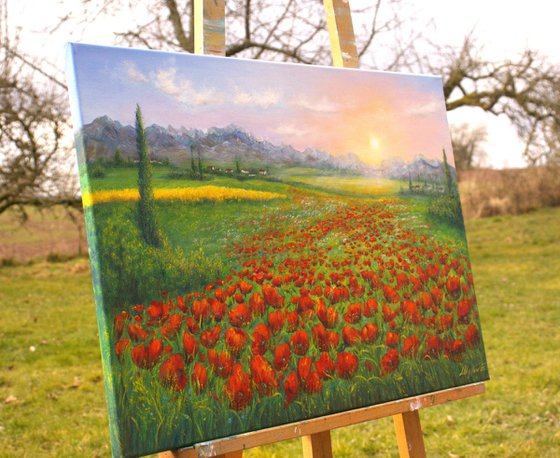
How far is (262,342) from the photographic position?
7.04 feet

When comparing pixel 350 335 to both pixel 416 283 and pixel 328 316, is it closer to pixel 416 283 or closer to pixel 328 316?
pixel 328 316

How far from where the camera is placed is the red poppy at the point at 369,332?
92.8 inches

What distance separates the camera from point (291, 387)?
7.09 ft

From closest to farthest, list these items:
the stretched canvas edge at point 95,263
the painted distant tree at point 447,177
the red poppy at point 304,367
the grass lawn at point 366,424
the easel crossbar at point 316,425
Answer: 1. the stretched canvas edge at point 95,263
2. the easel crossbar at point 316,425
3. the red poppy at point 304,367
4. the painted distant tree at point 447,177
5. the grass lawn at point 366,424

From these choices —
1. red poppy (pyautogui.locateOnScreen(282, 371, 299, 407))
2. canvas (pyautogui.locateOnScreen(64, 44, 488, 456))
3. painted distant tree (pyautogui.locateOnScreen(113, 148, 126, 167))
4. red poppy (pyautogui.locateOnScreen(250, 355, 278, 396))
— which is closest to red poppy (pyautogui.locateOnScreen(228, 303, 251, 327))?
canvas (pyautogui.locateOnScreen(64, 44, 488, 456))

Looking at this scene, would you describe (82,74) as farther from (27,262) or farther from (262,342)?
(27,262)

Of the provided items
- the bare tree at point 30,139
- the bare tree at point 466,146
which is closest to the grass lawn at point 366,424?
the bare tree at point 30,139

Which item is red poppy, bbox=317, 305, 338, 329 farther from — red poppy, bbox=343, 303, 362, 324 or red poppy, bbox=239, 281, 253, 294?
red poppy, bbox=239, 281, 253, 294

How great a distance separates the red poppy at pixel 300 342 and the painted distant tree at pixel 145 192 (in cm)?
54

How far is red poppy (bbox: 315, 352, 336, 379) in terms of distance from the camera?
7.32ft

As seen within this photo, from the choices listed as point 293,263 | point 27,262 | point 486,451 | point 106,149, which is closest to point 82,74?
point 106,149

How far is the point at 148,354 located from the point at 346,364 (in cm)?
69

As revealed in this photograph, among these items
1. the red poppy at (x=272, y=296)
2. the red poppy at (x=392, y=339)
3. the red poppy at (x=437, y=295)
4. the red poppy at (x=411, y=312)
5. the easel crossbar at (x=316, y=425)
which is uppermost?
the red poppy at (x=272, y=296)

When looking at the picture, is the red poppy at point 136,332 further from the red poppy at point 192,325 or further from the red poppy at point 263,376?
the red poppy at point 263,376
